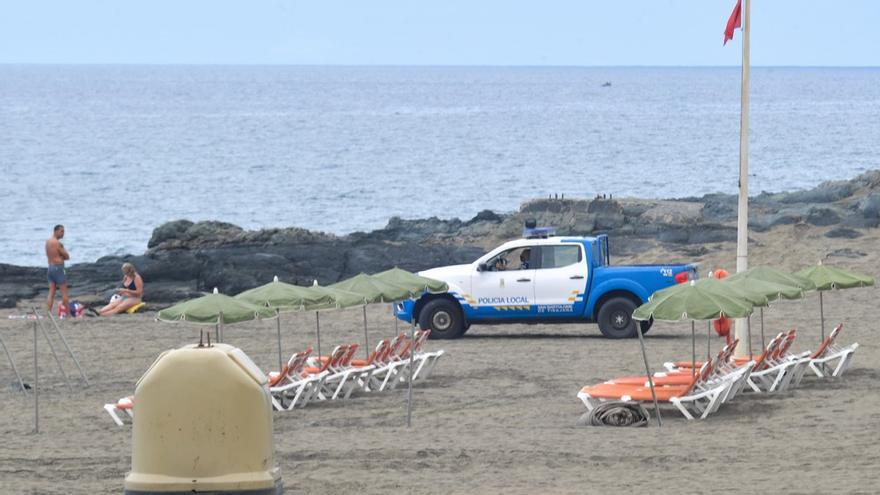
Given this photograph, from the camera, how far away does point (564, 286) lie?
24.1 meters

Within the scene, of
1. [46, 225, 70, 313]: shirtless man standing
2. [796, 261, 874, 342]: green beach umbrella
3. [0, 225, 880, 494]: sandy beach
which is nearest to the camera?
[0, 225, 880, 494]: sandy beach

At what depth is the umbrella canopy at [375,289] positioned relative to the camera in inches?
784

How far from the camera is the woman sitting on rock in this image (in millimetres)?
27734

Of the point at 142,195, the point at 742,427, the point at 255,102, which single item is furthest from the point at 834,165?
the point at 255,102

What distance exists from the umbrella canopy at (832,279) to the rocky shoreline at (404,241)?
1275cm

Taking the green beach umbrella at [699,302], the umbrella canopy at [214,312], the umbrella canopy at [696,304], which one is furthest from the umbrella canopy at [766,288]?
the umbrella canopy at [214,312]

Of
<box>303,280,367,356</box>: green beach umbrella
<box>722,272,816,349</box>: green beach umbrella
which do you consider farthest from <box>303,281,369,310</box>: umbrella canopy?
<box>722,272,816,349</box>: green beach umbrella

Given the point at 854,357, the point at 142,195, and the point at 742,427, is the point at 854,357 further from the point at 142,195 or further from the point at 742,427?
the point at 142,195

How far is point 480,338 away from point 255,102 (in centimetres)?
16478

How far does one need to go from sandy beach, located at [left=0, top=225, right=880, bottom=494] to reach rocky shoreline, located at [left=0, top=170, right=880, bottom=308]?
737 centimetres

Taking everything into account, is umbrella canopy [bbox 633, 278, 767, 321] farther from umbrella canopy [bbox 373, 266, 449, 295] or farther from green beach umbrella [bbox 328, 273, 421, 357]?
umbrella canopy [bbox 373, 266, 449, 295]

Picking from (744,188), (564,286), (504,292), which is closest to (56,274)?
(504,292)

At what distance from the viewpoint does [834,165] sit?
8844 cm

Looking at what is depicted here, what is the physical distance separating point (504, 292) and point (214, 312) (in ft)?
26.2
